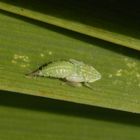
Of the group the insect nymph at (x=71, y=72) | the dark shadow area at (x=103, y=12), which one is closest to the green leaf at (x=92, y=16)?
the dark shadow area at (x=103, y=12)

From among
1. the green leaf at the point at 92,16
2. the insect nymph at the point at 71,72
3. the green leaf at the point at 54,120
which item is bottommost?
the green leaf at the point at 54,120

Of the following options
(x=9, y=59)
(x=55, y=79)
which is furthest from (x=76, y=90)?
(x=9, y=59)

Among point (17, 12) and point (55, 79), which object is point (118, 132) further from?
point (17, 12)

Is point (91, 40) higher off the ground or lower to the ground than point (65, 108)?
higher

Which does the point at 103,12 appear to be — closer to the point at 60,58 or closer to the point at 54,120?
the point at 60,58

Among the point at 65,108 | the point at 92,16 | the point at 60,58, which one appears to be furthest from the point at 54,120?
the point at 92,16

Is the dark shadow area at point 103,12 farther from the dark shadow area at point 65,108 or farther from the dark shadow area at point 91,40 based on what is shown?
the dark shadow area at point 65,108

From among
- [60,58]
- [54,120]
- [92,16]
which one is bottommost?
[54,120]

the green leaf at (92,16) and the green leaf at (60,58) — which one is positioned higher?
the green leaf at (92,16)
